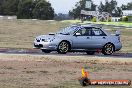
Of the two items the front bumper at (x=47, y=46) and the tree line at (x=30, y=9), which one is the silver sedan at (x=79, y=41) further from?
the tree line at (x=30, y=9)

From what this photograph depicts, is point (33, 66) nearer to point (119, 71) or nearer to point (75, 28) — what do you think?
point (119, 71)

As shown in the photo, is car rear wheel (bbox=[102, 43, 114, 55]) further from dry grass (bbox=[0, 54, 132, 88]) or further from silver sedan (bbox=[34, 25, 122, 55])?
dry grass (bbox=[0, 54, 132, 88])

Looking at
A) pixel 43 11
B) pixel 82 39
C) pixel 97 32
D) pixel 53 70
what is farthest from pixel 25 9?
pixel 53 70

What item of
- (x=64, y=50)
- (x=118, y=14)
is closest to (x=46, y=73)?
(x=64, y=50)

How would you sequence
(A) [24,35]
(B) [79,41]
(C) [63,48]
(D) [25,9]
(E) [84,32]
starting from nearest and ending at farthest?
(C) [63,48], (B) [79,41], (E) [84,32], (A) [24,35], (D) [25,9]

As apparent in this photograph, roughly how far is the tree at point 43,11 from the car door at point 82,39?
393 feet

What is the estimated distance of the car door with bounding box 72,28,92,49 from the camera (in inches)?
904

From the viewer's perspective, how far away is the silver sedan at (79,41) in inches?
883

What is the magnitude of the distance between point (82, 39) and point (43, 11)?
122382 millimetres

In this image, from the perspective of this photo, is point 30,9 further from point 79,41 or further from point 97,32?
point 79,41

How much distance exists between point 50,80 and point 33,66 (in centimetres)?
361

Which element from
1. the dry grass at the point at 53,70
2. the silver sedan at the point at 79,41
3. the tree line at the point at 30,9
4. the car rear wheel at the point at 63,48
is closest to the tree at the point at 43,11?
the tree line at the point at 30,9

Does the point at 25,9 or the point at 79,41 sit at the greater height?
the point at 25,9

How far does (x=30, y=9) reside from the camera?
484 feet
